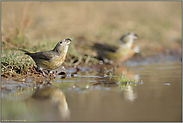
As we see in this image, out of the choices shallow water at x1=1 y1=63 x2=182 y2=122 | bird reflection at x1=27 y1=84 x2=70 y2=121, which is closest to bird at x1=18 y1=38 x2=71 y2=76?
shallow water at x1=1 y1=63 x2=182 y2=122

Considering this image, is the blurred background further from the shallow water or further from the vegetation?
the shallow water

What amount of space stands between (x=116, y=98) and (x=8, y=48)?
461 centimetres

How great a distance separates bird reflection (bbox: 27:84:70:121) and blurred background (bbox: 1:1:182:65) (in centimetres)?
335

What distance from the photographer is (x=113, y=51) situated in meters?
9.70

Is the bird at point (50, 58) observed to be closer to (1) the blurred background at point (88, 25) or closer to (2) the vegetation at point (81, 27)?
(2) the vegetation at point (81, 27)

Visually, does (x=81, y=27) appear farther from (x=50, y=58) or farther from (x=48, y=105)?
(x=48, y=105)

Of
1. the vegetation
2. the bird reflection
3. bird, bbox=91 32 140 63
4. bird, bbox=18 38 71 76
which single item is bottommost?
the bird reflection

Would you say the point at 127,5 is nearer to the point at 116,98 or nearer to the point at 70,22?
the point at 70,22

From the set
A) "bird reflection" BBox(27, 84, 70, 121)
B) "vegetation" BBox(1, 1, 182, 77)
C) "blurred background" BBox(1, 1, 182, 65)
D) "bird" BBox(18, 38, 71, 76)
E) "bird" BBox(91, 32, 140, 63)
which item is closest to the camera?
"bird reflection" BBox(27, 84, 70, 121)

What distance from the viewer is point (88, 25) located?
492 inches

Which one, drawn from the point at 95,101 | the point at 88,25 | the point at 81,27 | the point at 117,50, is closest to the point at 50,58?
the point at 95,101

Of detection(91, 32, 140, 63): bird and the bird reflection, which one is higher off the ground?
detection(91, 32, 140, 63): bird

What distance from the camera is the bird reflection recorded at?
346cm

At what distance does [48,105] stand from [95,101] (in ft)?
2.26
